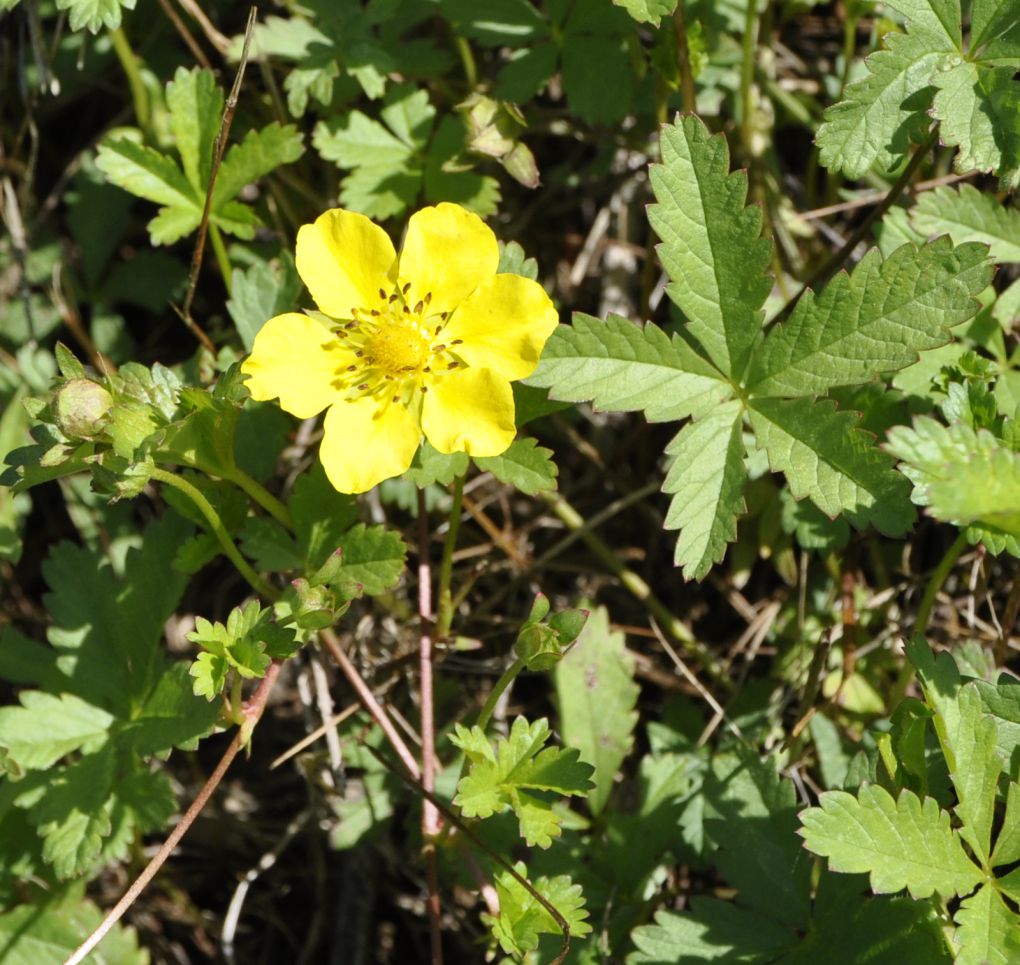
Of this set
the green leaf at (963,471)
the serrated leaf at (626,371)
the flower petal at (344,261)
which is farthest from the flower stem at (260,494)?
the green leaf at (963,471)

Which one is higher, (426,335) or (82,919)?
(426,335)

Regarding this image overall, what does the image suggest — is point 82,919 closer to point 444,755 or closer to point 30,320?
point 444,755

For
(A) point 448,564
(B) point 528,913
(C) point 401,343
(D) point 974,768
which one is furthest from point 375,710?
(D) point 974,768

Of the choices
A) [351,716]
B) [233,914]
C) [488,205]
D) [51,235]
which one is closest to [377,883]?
[233,914]

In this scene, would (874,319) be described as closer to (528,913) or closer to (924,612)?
(924,612)

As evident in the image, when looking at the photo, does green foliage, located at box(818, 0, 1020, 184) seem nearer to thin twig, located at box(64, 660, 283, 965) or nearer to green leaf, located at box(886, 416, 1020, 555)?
green leaf, located at box(886, 416, 1020, 555)
